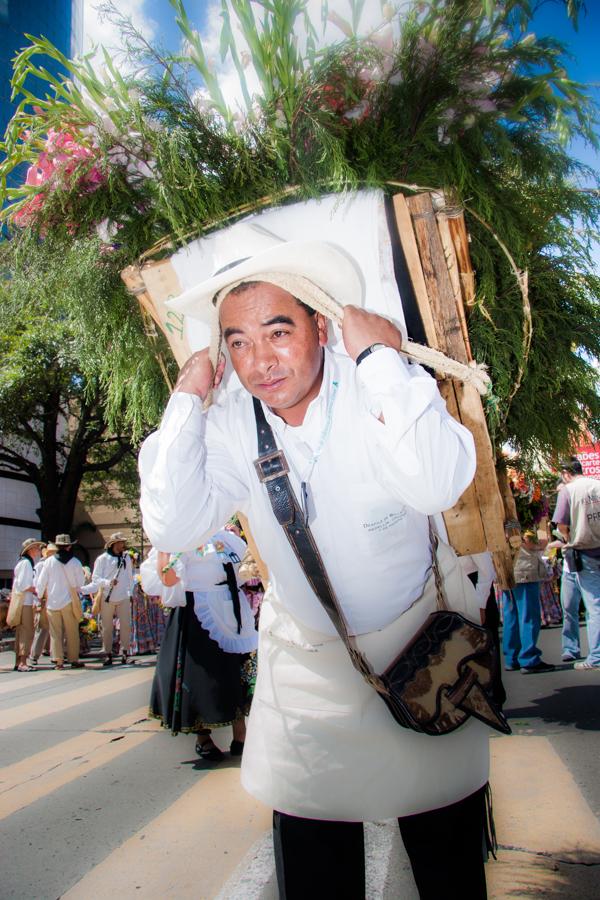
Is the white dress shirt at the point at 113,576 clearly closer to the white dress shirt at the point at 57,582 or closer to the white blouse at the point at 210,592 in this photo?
the white dress shirt at the point at 57,582

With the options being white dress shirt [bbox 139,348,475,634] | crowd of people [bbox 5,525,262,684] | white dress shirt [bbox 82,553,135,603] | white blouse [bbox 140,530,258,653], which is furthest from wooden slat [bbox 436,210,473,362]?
white dress shirt [bbox 82,553,135,603]

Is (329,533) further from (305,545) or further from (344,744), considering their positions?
(344,744)

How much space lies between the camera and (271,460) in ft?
5.72

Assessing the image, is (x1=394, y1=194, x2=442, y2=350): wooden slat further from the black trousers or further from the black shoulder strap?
the black trousers

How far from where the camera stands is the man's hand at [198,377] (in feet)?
6.13

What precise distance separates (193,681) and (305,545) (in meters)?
3.67

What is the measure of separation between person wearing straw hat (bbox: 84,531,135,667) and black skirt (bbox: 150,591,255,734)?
6384 mm

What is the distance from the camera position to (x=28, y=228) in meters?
2.09

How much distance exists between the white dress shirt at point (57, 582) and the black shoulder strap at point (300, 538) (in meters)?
9.95

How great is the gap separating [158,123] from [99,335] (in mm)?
759

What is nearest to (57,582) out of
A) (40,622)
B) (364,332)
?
(40,622)

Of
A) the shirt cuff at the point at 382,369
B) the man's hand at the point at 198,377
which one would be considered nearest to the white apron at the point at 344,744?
the shirt cuff at the point at 382,369

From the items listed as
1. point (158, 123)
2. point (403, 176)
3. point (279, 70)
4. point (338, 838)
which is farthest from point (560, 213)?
point (338, 838)

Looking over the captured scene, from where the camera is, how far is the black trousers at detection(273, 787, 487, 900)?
158 centimetres
